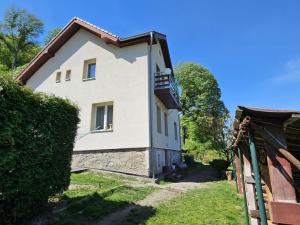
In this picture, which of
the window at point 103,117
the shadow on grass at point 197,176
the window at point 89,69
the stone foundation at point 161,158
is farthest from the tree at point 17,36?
the shadow on grass at point 197,176

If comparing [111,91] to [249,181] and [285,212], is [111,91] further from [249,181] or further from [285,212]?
[285,212]

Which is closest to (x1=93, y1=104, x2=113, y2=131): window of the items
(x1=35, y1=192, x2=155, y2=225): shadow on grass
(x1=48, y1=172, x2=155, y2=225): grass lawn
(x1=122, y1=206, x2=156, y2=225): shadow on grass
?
(x1=48, y1=172, x2=155, y2=225): grass lawn

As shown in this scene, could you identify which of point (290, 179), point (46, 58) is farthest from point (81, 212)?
point (46, 58)

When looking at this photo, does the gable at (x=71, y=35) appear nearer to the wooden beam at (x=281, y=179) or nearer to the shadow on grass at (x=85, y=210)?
the shadow on grass at (x=85, y=210)

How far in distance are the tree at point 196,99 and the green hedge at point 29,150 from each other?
84.6 feet

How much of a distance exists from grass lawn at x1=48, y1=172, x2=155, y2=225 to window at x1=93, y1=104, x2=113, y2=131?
4.48 metres

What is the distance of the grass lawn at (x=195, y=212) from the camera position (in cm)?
636

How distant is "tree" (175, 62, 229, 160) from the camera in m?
31.9

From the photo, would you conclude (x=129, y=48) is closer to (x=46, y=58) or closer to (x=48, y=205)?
(x=46, y=58)

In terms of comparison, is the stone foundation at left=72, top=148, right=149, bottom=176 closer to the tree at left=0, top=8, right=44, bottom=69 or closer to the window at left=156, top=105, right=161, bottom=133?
the window at left=156, top=105, right=161, bottom=133

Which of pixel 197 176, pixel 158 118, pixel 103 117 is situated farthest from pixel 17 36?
pixel 197 176

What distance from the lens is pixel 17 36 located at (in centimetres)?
3600

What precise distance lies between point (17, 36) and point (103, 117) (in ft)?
96.6

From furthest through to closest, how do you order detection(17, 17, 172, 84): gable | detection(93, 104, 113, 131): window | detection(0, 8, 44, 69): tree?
1. detection(0, 8, 44, 69): tree
2. detection(17, 17, 172, 84): gable
3. detection(93, 104, 113, 131): window
